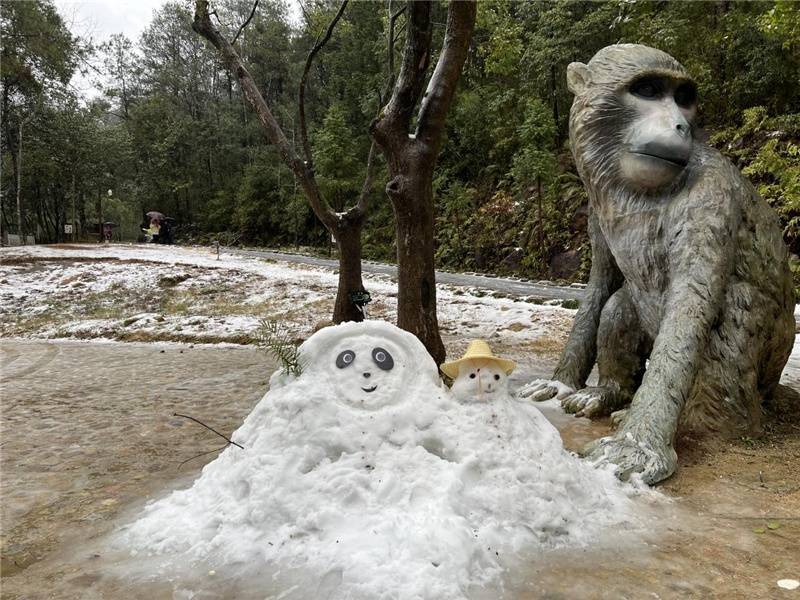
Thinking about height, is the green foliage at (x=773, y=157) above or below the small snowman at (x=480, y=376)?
above

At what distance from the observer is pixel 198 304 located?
10.5 m

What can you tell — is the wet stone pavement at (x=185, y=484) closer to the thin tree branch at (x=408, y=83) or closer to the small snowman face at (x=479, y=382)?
the small snowman face at (x=479, y=382)

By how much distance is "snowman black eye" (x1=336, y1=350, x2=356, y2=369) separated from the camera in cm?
229

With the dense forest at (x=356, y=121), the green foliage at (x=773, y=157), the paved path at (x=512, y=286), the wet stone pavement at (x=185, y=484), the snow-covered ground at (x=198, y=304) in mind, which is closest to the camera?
the wet stone pavement at (x=185, y=484)

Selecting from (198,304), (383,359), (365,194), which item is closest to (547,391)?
(383,359)

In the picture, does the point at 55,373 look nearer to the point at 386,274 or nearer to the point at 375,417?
the point at 375,417

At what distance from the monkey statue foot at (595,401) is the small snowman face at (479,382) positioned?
1.53 m

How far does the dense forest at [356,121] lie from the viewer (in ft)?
37.0

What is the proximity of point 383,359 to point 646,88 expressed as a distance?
7.85ft

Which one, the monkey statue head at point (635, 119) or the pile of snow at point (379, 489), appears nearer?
the pile of snow at point (379, 489)

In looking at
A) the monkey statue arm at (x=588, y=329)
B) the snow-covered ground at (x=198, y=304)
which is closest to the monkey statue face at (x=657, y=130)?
the monkey statue arm at (x=588, y=329)

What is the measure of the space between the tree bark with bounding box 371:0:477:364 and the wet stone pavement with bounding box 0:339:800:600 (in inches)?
64.7

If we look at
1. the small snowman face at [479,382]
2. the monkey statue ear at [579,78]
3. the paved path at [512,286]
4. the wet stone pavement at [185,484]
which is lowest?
the wet stone pavement at [185,484]

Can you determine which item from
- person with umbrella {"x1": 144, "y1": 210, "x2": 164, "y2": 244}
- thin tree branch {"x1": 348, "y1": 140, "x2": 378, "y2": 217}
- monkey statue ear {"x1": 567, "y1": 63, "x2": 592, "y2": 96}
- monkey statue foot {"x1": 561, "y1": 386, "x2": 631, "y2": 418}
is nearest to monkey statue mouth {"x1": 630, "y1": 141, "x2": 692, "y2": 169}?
monkey statue ear {"x1": 567, "y1": 63, "x2": 592, "y2": 96}
